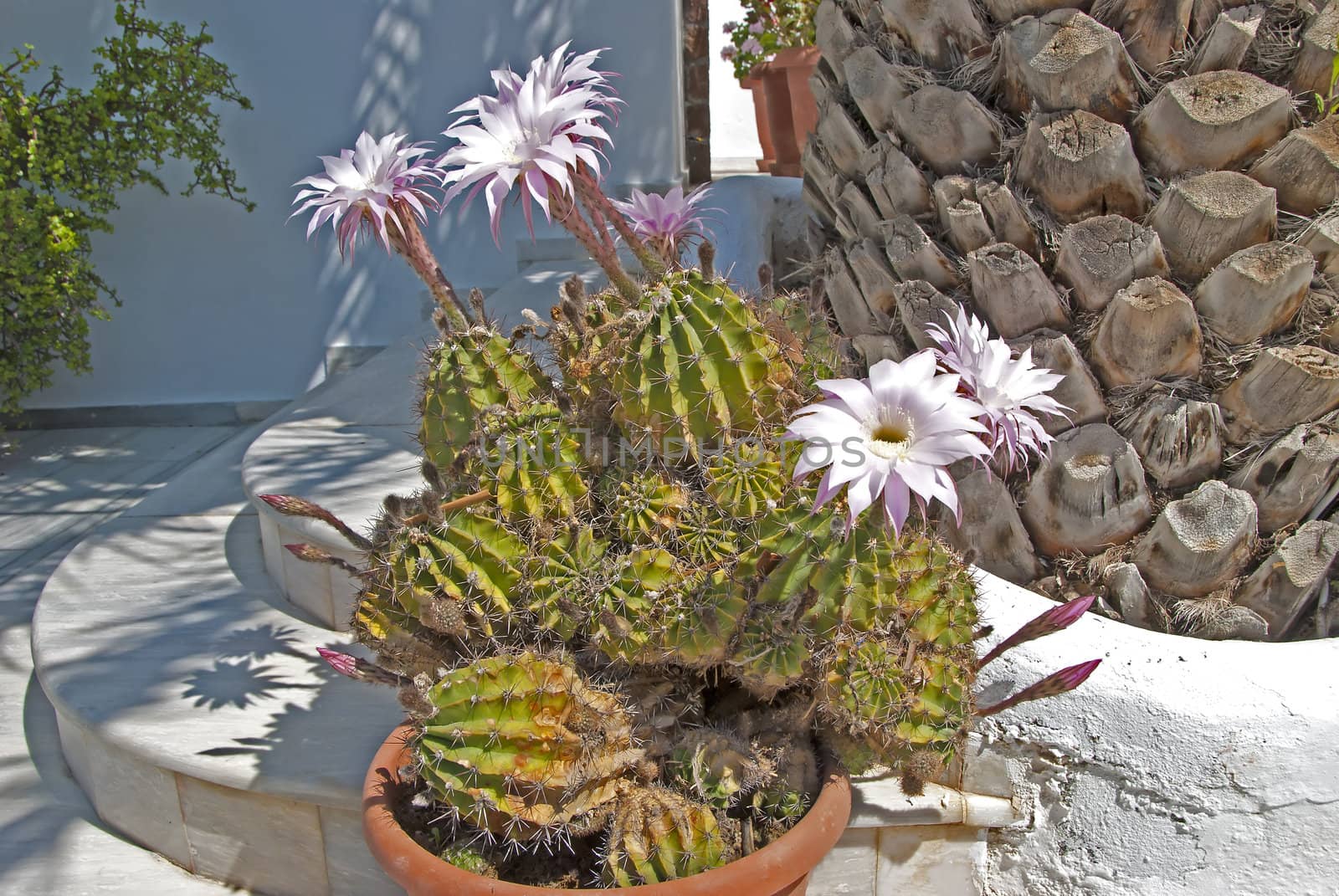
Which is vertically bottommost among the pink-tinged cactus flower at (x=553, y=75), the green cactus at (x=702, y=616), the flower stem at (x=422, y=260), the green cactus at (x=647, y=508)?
the green cactus at (x=702, y=616)

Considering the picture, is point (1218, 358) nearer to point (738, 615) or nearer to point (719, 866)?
point (738, 615)

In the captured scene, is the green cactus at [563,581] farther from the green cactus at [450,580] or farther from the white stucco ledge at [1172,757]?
the white stucco ledge at [1172,757]

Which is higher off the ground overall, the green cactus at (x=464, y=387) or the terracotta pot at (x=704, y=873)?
the green cactus at (x=464, y=387)

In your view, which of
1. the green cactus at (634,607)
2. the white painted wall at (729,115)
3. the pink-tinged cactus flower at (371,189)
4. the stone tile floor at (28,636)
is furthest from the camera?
the white painted wall at (729,115)

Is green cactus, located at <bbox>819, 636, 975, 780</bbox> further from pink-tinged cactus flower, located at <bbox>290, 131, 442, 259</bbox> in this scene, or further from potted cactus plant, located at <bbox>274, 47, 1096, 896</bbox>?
pink-tinged cactus flower, located at <bbox>290, 131, 442, 259</bbox>

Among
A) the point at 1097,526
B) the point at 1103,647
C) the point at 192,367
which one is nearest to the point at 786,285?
the point at 1097,526

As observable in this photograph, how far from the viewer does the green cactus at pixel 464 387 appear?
1685 millimetres

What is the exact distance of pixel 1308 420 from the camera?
185cm

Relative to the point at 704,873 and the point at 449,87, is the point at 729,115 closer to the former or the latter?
the point at 449,87

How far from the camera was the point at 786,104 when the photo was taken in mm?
6117

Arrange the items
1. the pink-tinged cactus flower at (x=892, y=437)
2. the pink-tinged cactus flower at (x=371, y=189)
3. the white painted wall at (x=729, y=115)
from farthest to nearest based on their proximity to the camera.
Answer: the white painted wall at (x=729, y=115) → the pink-tinged cactus flower at (x=371, y=189) → the pink-tinged cactus flower at (x=892, y=437)

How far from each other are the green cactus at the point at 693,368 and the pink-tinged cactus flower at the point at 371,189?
463mm

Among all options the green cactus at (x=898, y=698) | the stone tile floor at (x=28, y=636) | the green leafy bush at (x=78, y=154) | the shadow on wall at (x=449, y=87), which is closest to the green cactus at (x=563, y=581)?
the green cactus at (x=898, y=698)

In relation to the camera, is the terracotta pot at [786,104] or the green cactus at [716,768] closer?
the green cactus at [716,768]
